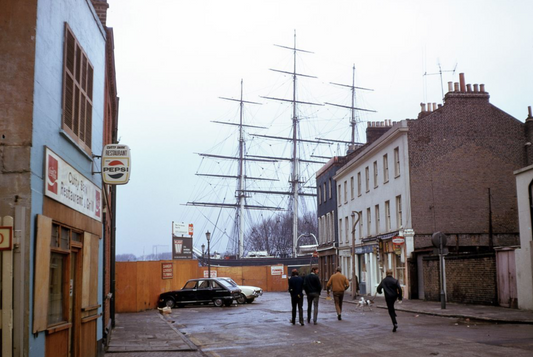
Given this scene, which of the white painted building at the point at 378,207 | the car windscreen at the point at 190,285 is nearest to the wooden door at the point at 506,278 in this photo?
the white painted building at the point at 378,207

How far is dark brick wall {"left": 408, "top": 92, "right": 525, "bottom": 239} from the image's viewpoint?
3566 cm

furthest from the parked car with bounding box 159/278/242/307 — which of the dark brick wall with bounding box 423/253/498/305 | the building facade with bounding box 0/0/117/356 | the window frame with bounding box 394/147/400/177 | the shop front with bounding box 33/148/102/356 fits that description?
the building facade with bounding box 0/0/117/356

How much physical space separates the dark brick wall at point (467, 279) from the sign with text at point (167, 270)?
45.3 ft

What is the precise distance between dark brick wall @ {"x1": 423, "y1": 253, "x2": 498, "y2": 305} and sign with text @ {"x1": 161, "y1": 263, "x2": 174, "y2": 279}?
45.3 feet

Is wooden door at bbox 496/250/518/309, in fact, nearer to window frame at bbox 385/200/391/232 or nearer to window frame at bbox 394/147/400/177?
window frame at bbox 394/147/400/177

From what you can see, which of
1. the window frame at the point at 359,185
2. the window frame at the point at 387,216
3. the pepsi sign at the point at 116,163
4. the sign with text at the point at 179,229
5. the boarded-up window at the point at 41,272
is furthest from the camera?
the sign with text at the point at 179,229

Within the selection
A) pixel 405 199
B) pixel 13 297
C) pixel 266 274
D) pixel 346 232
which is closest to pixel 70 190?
pixel 13 297

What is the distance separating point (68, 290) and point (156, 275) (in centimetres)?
2454

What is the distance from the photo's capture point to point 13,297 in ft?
23.5

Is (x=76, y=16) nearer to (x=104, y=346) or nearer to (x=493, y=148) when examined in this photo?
(x=104, y=346)

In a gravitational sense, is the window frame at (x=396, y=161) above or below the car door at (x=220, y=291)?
above

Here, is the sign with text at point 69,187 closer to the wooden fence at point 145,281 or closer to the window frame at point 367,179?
the wooden fence at point 145,281

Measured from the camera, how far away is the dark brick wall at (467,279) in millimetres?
25900

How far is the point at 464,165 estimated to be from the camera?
36.3 m
